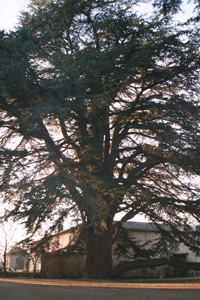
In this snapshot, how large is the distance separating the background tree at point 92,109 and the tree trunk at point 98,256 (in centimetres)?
4

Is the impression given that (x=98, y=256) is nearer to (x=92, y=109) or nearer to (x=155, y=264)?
(x=155, y=264)

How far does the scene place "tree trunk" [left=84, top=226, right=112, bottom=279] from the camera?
13585mm

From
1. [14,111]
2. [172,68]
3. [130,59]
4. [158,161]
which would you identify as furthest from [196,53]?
[14,111]

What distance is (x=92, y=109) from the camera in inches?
448

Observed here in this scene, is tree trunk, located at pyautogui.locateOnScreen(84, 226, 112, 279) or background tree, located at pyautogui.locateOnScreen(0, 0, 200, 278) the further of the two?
tree trunk, located at pyautogui.locateOnScreen(84, 226, 112, 279)

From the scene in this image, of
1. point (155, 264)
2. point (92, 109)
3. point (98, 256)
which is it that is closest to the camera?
point (92, 109)

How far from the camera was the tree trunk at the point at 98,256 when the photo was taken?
1359 centimetres

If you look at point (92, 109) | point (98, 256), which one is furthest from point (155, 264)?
point (92, 109)

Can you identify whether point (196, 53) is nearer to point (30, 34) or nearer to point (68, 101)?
point (68, 101)

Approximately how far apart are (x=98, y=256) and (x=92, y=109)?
20.5ft

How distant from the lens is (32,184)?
1020 centimetres

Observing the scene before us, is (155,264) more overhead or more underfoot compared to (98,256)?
more underfoot

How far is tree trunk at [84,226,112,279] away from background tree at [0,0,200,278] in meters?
0.04

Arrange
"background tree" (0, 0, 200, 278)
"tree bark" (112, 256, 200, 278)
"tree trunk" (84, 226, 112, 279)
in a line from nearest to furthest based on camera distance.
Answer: "background tree" (0, 0, 200, 278) < "tree trunk" (84, 226, 112, 279) < "tree bark" (112, 256, 200, 278)
